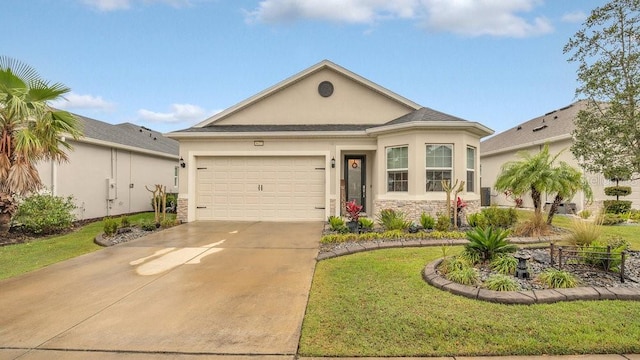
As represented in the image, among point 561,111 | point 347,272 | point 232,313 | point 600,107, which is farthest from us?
point 561,111

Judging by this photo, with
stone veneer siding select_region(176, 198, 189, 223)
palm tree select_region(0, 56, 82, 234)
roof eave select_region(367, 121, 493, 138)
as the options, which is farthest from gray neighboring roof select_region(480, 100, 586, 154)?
palm tree select_region(0, 56, 82, 234)

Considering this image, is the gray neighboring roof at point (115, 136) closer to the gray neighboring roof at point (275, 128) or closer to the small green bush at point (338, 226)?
the gray neighboring roof at point (275, 128)

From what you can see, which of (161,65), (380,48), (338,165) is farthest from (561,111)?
(161,65)

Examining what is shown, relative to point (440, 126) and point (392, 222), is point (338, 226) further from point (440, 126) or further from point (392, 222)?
point (440, 126)

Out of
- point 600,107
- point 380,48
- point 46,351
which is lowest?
point 46,351

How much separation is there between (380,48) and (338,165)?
6400mm

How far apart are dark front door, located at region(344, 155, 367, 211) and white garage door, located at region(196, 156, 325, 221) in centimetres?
142

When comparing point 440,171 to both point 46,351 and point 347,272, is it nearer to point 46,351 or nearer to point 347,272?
point 347,272

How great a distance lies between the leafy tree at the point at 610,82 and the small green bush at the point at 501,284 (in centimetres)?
211

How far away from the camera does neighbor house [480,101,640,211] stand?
1375 centimetres

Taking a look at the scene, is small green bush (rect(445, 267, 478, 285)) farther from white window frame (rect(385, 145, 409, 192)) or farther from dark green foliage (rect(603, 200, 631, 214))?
dark green foliage (rect(603, 200, 631, 214))

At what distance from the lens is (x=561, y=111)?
728 inches

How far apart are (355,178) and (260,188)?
3717mm

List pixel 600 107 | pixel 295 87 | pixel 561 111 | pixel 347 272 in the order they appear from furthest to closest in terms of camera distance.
→ pixel 561 111
pixel 295 87
pixel 347 272
pixel 600 107
